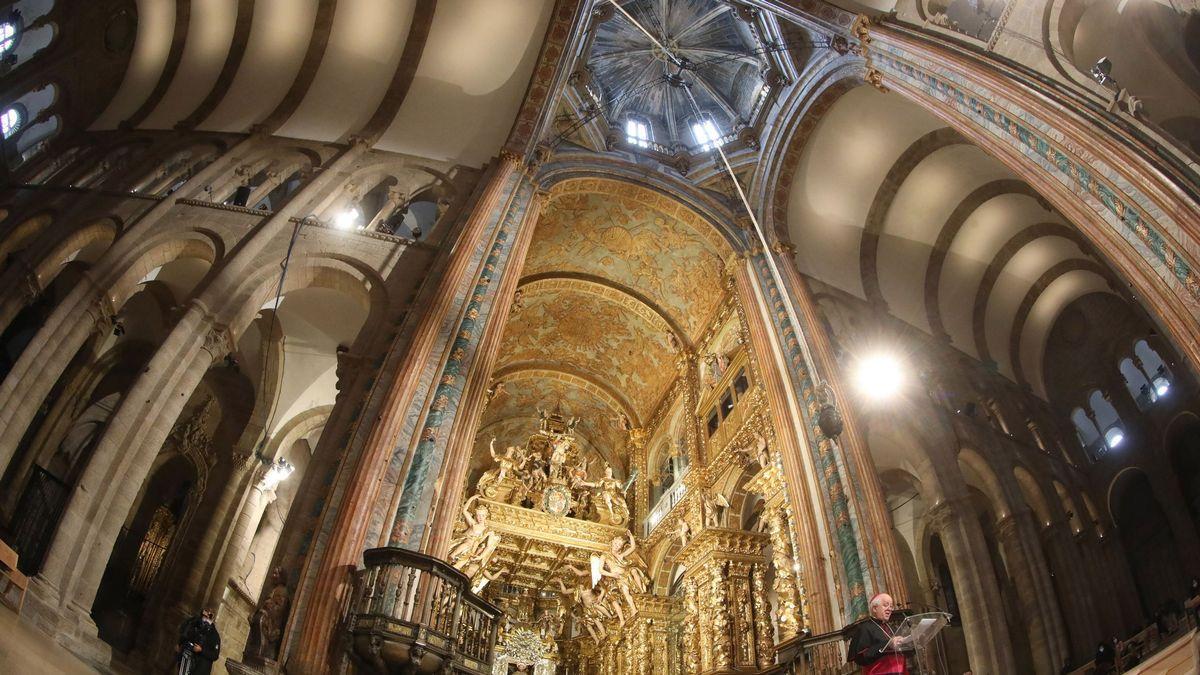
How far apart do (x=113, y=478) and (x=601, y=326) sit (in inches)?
505

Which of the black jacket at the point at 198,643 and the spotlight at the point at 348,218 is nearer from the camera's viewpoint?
the black jacket at the point at 198,643

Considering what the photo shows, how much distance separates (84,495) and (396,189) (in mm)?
7586

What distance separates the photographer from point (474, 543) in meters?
15.3

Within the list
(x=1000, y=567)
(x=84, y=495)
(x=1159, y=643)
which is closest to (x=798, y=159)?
(x=1000, y=567)

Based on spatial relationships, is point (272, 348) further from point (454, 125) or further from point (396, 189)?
point (454, 125)

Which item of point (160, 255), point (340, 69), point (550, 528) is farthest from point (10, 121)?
point (550, 528)

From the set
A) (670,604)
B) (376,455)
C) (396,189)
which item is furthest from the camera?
(670,604)

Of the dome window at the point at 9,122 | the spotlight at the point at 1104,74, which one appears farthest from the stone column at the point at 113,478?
the spotlight at the point at 1104,74

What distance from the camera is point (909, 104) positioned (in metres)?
12.7

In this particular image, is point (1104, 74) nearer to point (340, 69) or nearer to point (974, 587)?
point (974, 587)

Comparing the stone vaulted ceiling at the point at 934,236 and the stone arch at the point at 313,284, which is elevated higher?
the stone vaulted ceiling at the point at 934,236

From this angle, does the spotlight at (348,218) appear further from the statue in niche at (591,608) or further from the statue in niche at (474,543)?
the statue in niche at (591,608)

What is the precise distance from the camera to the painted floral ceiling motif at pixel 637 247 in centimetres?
1577

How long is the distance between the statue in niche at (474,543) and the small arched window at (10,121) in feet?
34.9
